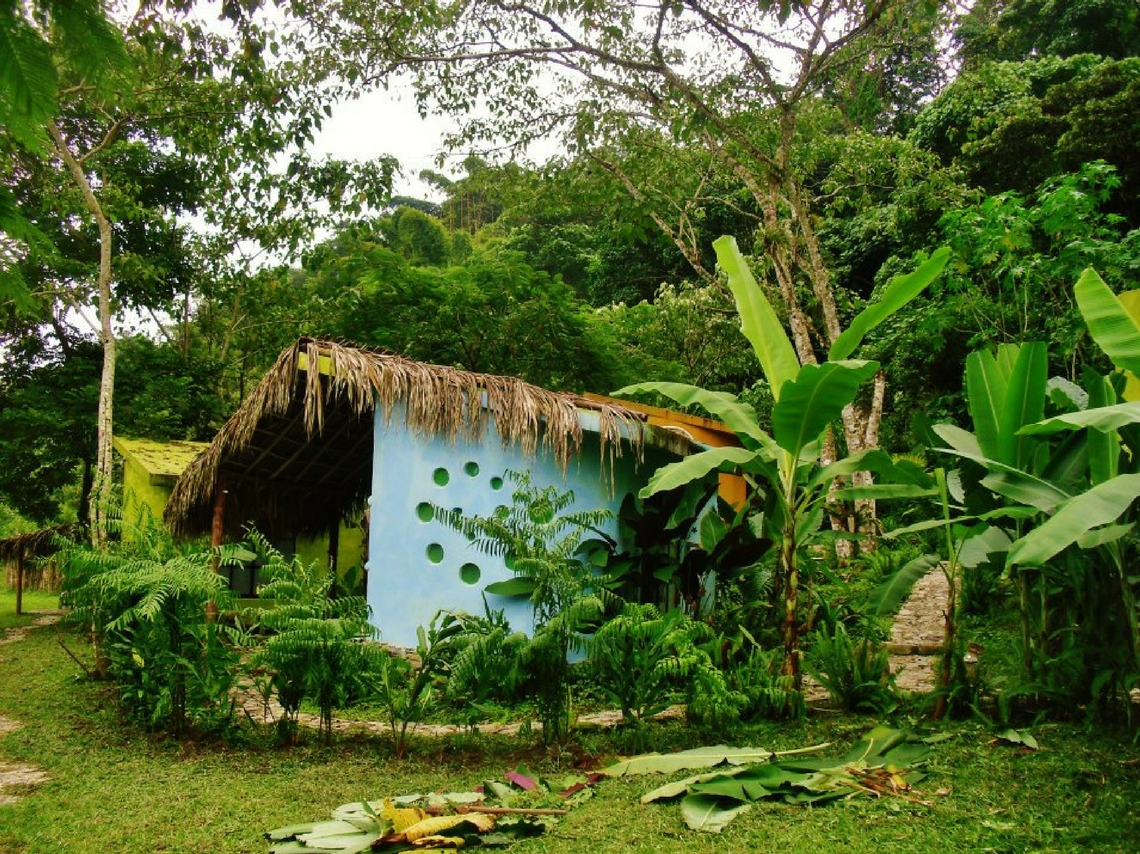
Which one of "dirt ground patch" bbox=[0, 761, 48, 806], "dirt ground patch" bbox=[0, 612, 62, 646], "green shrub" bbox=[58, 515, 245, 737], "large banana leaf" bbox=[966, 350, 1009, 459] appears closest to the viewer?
"dirt ground patch" bbox=[0, 761, 48, 806]

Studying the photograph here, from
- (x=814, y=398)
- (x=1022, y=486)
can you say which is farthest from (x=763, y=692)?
(x=1022, y=486)

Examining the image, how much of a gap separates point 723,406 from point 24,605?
14.4m

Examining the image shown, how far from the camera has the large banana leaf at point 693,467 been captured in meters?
4.64

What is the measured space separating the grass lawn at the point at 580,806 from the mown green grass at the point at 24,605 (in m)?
7.60

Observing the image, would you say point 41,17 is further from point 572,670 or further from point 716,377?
point 716,377

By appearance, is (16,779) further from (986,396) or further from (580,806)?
(986,396)

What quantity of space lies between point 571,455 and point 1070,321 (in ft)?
16.3

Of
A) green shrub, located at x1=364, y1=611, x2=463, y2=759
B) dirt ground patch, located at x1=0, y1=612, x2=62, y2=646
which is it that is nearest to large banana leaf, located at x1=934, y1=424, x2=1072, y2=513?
green shrub, located at x1=364, y1=611, x2=463, y2=759

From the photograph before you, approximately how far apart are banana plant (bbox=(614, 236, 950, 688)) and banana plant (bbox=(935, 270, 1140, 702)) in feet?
1.74

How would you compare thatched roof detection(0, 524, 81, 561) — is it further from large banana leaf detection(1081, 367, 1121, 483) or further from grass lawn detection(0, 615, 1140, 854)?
large banana leaf detection(1081, 367, 1121, 483)

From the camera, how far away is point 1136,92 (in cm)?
1202

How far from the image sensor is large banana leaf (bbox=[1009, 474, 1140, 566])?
3.13 metres

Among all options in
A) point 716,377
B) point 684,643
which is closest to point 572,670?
point 684,643

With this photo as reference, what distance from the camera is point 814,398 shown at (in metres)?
4.44
